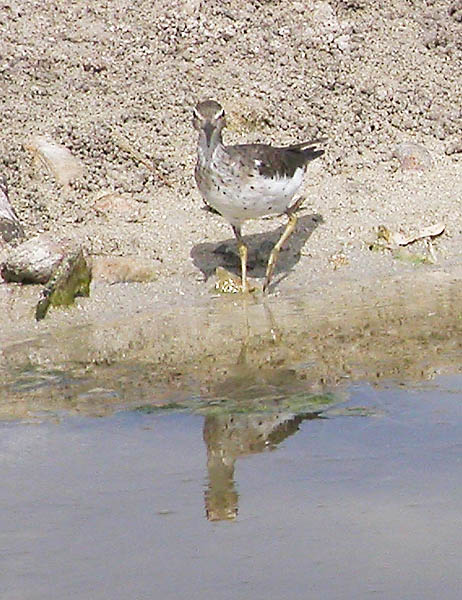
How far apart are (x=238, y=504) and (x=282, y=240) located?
399 centimetres

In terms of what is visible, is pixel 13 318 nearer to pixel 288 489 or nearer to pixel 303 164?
pixel 303 164

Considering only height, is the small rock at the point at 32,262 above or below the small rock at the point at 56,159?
below

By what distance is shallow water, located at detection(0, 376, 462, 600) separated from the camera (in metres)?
4.36

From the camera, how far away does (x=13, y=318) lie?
25.8 ft

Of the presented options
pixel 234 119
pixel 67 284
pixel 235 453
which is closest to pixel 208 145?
pixel 67 284

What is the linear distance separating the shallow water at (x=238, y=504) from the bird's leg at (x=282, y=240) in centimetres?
237

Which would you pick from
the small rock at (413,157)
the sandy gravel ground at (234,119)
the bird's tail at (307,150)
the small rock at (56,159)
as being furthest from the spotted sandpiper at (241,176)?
the small rock at (413,157)

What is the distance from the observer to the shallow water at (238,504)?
14.3ft

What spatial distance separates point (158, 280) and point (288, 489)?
366 cm

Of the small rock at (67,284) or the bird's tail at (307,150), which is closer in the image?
the small rock at (67,284)

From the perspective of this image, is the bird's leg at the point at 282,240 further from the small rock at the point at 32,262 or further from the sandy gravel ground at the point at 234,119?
the small rock at the point at 32,262

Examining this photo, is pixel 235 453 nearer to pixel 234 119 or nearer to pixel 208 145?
pixel 208 145

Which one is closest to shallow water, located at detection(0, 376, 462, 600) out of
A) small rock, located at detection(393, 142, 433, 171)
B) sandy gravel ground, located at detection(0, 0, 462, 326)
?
sandy gravel ground, located at detection(0, 0, 462, 326)

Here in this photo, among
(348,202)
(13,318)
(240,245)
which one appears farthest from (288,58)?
(13,318)
